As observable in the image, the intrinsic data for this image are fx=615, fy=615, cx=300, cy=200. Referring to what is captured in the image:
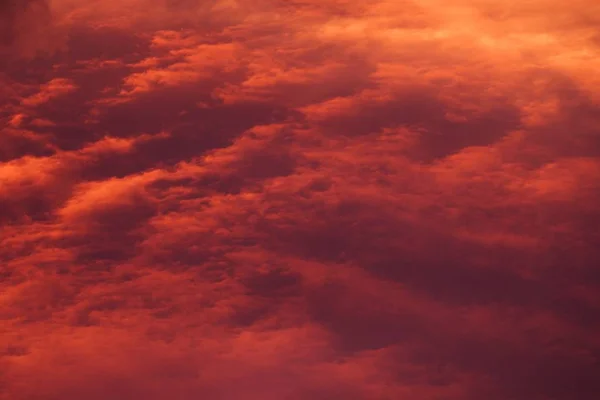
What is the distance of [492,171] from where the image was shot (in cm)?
332

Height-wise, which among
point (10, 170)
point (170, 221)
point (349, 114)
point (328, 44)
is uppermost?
point (328, 44)

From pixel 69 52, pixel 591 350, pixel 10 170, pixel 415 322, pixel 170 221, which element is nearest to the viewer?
pixel 591 350

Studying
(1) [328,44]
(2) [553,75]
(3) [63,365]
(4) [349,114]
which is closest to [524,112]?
(2) [553,75]

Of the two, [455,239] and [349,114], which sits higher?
[349,114]

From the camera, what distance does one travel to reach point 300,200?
3256 mm

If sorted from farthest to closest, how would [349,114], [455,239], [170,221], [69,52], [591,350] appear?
[69,52] → [349,114] → [170,221] → [455,239] → [591,350]

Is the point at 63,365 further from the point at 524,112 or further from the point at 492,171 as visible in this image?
the point at 524,112

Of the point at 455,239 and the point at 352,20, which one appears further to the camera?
the point at 352,20

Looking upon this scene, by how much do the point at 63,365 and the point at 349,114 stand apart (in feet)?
7.05

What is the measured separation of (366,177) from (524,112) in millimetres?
1104

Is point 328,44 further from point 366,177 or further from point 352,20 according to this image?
point 366,177

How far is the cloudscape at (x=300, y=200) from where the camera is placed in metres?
2.49

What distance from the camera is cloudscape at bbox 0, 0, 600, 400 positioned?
2.49 metres

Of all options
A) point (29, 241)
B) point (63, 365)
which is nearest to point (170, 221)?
point (29, 241)
